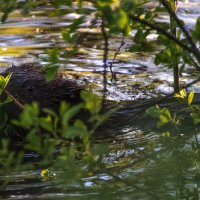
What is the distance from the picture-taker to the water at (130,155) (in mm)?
2998

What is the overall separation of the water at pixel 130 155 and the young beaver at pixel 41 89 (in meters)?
0.36

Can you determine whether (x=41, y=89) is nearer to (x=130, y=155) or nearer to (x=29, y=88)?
(x=29, y=88)

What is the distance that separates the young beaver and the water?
36 centimetres

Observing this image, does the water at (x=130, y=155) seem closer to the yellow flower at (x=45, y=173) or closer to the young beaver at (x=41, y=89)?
the yellow flower at (x=45, y=173)

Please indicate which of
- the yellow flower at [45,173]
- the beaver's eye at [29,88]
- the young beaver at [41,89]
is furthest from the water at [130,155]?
the beaver's eye at [29,88]

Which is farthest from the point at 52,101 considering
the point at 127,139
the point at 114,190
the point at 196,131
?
the point at 114,190

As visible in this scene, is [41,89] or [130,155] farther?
[41,89]

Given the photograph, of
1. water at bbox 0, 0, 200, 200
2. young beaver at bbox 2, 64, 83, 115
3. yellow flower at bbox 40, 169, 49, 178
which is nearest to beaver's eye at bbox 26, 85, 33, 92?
young beaver at bbox 2, 64, 83, 115

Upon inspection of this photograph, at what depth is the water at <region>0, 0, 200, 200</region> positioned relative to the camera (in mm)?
2998

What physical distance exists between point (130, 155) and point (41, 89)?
4.38 feet

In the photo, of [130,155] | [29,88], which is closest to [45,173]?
[130,155]

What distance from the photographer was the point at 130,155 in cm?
366

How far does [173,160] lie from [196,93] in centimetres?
177

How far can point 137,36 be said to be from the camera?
→ 2.83 meters
